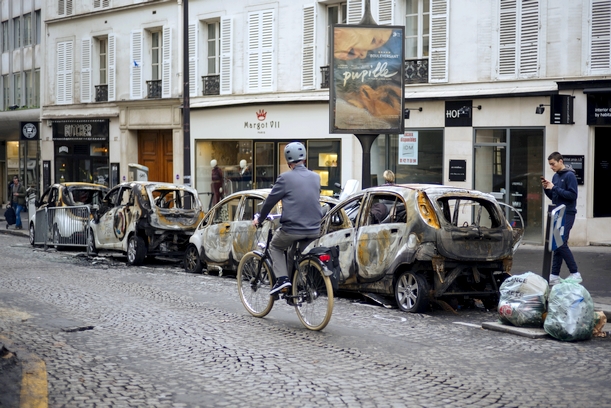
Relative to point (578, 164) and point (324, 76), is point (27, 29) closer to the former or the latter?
point (324, 76)

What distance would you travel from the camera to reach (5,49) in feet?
140

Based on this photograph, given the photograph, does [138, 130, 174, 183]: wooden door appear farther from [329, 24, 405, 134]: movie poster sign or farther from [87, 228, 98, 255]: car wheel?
[329, 24, 405, 134]: movie poster sign

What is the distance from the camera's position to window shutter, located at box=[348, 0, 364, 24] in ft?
77.3

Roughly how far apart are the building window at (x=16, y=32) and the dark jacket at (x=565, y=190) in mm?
33923

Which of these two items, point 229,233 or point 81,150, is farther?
point 81,150

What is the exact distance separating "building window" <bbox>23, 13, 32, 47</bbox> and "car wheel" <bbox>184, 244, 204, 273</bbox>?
27.3 meters

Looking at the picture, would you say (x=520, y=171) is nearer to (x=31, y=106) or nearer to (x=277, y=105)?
(x=277, y=105)

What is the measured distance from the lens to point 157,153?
31.2 metres

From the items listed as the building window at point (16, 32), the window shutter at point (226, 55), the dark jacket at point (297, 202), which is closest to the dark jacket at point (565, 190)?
the dark jacket at point (297, 202)

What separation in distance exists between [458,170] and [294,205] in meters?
12.8

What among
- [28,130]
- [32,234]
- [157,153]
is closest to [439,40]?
[32,234]

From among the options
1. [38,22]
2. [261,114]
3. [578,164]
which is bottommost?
[578,164]

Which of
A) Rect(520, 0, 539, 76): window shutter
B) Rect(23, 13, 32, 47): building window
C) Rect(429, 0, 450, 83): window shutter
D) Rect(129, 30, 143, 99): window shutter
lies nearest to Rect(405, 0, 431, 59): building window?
Rect(429, 0, 450, 83): window shutter

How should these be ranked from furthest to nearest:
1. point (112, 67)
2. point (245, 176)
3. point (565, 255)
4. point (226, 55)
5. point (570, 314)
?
point (112, 67), point (226, 55), point (245, 176), point (565, 255), point (570, 314)
